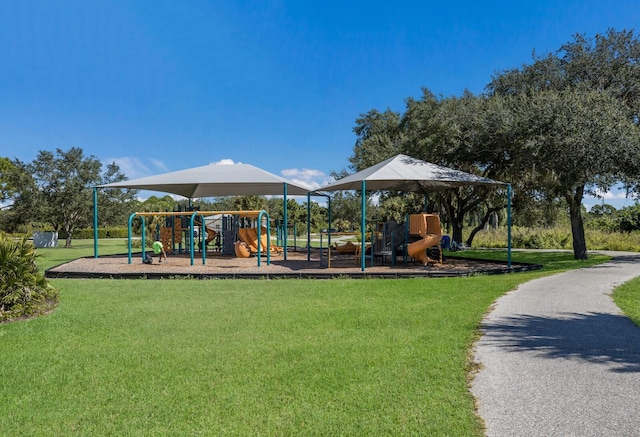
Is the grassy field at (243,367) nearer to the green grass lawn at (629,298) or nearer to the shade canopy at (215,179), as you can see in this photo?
the green grass lawn at (629,298)

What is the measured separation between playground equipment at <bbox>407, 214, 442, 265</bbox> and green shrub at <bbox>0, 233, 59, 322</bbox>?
9.16 metres

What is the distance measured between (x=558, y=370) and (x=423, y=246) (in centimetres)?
900

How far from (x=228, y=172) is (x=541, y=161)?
10632 mm

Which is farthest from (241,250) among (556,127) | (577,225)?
(577,225)

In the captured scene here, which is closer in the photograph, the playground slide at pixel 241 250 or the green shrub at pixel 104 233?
the playground slide at pixel 241 250

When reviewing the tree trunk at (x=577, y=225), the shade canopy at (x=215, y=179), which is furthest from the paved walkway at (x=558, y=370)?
the shade canopy at (x=215, y=179)

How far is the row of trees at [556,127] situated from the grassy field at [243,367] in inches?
308

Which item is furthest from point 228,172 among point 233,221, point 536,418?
point 536,418

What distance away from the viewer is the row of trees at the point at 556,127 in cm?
1304

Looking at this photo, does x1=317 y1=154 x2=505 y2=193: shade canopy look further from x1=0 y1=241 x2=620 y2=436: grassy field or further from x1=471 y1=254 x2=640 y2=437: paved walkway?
x1=471 y1=254 x2=640 y2=437: paved walkway

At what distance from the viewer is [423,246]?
13.2 m

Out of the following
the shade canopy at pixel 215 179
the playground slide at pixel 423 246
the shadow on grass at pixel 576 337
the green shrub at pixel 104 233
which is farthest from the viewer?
the green shrub at pixel 104 233

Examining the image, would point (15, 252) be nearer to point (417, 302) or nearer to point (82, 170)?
point (417, 302)

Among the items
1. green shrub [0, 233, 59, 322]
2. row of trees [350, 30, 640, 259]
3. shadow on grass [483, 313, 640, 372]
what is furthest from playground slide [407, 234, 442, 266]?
green shrub [0, 233, 59, 322]
